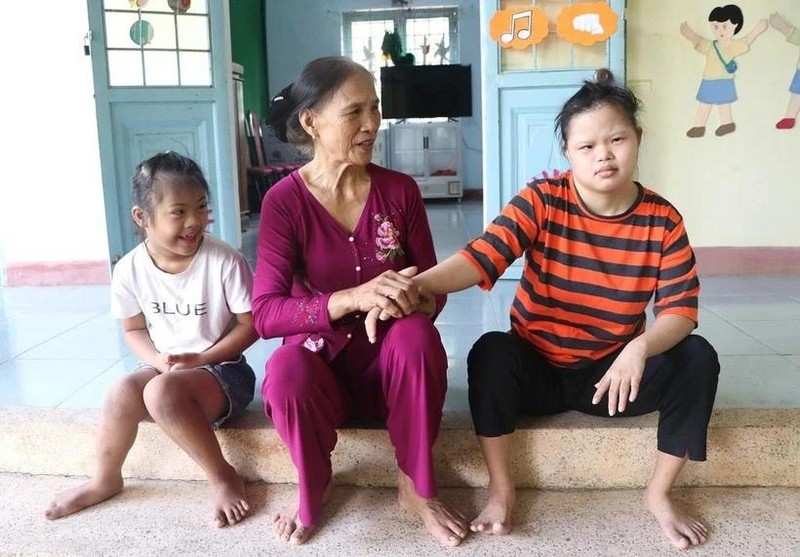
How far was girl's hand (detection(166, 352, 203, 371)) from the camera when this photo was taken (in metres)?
1.60

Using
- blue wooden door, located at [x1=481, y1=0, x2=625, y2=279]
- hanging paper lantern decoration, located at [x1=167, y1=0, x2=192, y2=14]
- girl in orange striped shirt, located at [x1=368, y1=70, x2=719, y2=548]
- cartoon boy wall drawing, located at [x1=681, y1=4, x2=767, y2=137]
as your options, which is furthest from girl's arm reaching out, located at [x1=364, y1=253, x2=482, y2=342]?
hanging paper lantern decoration, located at [x1=167, y1=0, x2=192, y2=14]

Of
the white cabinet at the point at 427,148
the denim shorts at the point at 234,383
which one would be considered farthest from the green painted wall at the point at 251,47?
the denim shorts at the point at 234,383

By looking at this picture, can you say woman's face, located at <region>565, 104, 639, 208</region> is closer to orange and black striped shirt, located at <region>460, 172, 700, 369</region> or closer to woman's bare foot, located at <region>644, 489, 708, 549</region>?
orange and black striped shirt, located at <region>460, 172, 700, 369</region>

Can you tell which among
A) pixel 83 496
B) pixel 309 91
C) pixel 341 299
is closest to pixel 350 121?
pixel 309 91

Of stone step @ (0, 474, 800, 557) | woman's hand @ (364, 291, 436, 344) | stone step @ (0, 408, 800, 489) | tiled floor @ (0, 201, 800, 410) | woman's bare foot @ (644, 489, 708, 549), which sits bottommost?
stone step @ (0, 474, 800, 557)

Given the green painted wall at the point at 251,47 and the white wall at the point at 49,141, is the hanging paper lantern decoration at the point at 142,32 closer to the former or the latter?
the white wall at the point at 49,141

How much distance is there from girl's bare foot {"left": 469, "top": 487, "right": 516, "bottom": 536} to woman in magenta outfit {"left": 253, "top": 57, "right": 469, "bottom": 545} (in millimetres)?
33

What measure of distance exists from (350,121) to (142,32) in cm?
246

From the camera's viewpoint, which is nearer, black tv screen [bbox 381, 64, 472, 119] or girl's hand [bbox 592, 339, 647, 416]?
girl's hand [bbox 592, 339, 647, 416]

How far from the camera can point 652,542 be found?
142cm

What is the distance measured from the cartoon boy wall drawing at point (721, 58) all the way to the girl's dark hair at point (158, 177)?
2500 millimetres

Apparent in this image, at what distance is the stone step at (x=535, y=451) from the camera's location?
5.33 ft

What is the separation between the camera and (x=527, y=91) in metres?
3.37

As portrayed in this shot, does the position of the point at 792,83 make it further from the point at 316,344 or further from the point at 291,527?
the point at 291,527
